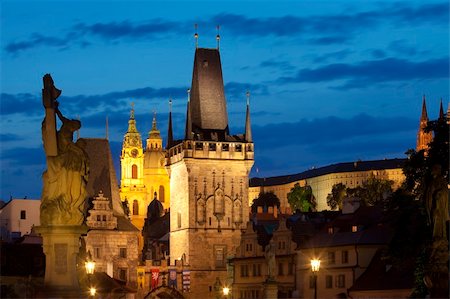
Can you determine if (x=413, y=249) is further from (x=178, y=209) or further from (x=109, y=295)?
(x=178, y=209)

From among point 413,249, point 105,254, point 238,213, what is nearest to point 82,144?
point 413,249

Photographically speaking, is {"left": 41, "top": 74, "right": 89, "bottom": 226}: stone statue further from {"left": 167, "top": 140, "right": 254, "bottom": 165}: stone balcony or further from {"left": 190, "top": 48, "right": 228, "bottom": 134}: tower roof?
{"left": 190, "top": 48, "right": 228, "bottom": 134}: tower roof

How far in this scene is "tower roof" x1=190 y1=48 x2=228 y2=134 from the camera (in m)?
134

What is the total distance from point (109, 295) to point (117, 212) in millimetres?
34919

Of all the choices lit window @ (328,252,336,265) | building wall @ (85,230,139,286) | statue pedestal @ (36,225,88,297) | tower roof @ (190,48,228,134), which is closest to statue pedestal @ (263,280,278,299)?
lit window @ (328,252,336,265)

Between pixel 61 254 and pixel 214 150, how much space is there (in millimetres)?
100016

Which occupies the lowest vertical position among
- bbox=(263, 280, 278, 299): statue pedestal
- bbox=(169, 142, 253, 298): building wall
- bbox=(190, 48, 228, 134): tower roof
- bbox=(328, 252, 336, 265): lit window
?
bbox=(263, 280, 278, 299): statue pedestal

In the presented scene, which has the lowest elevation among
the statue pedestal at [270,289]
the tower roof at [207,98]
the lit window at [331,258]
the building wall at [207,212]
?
the statue pedestal at [270,289]

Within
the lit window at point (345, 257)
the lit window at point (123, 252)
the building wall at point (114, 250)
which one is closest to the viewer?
the lit window at point (345, 257)

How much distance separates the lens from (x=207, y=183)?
427 feet

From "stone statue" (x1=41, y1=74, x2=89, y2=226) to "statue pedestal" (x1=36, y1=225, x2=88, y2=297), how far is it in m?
0.20

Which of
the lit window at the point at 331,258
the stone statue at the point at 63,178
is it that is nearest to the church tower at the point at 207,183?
the lit window at the point at 331,258

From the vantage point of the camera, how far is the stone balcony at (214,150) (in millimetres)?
130250

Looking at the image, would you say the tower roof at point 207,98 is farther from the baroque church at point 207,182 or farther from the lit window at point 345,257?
the lit window at point 345,257
